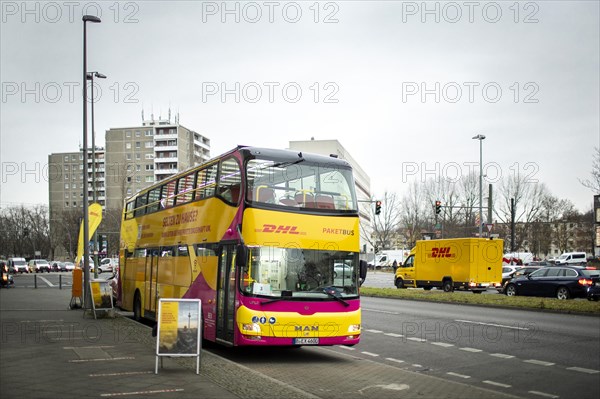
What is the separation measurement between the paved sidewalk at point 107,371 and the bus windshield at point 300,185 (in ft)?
10.8

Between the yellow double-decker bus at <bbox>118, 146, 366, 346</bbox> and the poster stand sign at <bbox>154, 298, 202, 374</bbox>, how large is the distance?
74.9 inches

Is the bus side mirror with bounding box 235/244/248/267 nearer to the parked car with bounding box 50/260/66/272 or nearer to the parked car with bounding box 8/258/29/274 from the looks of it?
the parked car with bounding box 8/258/29/274

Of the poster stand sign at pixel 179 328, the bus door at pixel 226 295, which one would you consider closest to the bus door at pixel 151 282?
the bus door at pixel 226 295

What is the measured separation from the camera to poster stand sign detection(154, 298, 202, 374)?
9969 millimetres

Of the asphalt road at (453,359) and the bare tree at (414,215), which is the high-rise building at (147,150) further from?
the asphalt road at (453,359)

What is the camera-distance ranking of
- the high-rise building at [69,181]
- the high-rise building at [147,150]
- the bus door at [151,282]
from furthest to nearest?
the high-rise building at [69,181], the high-rise building at [147,150], the bus door at [151,282]

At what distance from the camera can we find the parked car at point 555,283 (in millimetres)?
26828

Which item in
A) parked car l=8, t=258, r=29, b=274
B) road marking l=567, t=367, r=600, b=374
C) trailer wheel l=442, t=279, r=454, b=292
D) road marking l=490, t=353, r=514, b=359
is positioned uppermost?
road marking l=567, t=367, r=600, b=374

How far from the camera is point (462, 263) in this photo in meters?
33.6

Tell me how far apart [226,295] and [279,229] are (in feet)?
5.80

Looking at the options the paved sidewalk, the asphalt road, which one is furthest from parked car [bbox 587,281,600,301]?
the paved sidewalk

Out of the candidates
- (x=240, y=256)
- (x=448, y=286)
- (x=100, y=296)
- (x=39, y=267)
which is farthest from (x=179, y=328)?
(x=39, y=267)

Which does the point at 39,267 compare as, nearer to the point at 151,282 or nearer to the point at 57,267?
the point at 57,267

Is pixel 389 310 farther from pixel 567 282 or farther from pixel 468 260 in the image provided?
pixel 468 260
